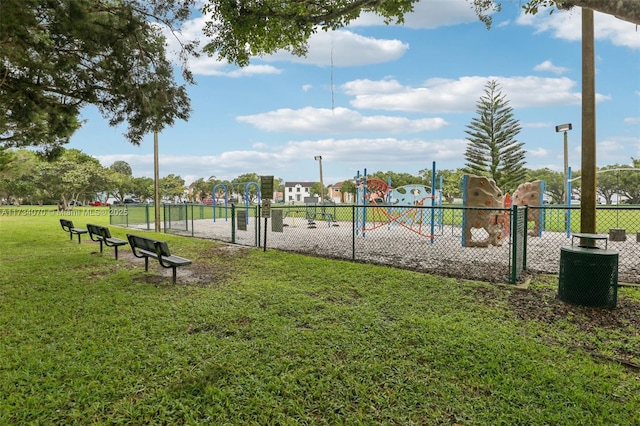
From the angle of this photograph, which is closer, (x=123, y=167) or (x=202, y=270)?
(x=202, y=270)

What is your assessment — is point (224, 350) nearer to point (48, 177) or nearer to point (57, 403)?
point (57, 403)

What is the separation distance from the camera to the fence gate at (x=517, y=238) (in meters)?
5.57

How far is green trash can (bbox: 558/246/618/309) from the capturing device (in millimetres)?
4344

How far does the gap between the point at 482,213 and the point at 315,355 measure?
28.8 ft

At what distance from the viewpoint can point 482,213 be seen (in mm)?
10391

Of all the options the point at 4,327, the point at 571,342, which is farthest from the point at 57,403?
the point at 571,342

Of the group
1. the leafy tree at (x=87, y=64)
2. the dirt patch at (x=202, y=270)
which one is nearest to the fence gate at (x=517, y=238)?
the dirt patch at (x=202, y=270)

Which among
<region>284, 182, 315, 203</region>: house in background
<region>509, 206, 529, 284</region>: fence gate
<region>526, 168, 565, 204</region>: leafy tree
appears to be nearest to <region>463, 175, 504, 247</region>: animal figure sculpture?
<region>509, 206, 529, 284</region>: fence gate

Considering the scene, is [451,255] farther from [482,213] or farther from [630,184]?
[630,184]

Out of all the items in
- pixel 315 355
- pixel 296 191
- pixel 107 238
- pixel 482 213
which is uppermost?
pixel 296 191

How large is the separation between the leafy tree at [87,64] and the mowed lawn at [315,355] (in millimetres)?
3937

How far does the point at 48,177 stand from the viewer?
149 ft

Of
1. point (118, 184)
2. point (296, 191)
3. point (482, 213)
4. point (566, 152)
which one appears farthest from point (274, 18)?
point (296, 191)

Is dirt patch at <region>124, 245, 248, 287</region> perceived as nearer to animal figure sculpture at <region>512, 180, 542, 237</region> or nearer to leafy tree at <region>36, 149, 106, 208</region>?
animal figure sculpture at <region>512, 180, 542, 237</region>
